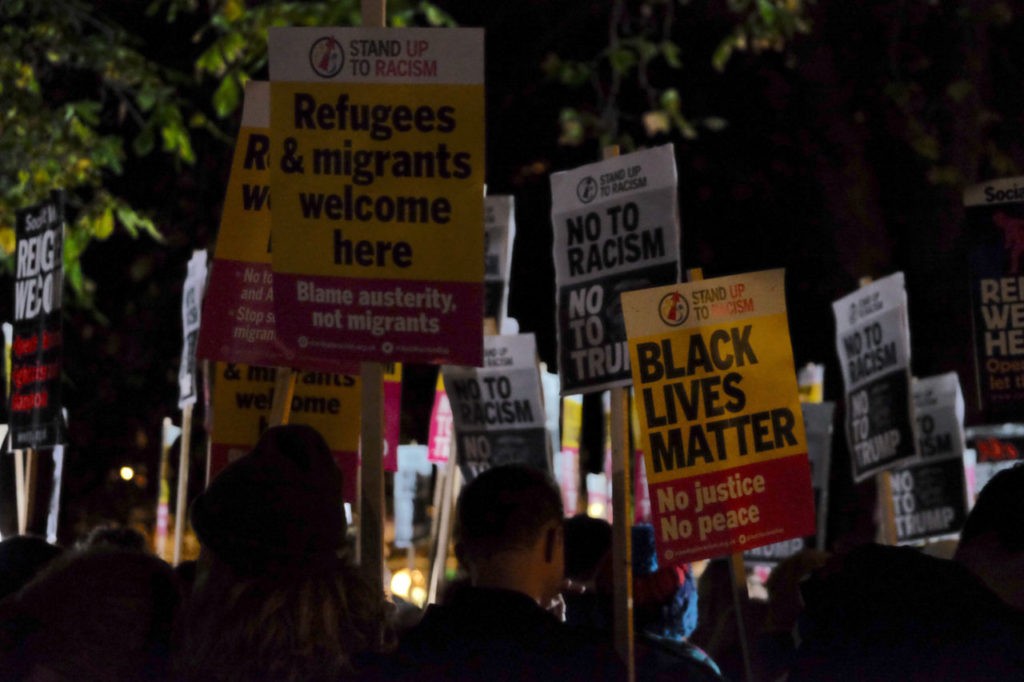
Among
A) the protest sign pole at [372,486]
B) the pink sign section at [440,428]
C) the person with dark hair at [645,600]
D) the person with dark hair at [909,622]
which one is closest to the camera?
the person with dark hair at [909,622]

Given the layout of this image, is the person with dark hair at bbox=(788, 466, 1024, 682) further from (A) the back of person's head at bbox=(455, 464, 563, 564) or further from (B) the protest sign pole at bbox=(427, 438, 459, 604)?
(B) the protest sign pole at bbox=(427, 438, 459, 604)

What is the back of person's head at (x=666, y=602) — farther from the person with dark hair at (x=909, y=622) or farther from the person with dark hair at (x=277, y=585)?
the person with dark hair at (x=277, y=585)

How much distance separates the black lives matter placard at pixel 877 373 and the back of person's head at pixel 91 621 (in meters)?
5.96

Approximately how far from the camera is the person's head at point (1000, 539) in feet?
12.8

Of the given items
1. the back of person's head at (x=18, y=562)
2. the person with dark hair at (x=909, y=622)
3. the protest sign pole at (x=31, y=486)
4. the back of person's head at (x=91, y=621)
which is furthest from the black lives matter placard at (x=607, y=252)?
the protest sign pole at (x=31, y=486)

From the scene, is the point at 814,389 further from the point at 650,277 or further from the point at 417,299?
the point at 417,299

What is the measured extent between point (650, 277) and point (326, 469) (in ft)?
7.22

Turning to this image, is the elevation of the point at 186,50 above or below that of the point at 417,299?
above

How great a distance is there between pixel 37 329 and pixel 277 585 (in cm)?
436

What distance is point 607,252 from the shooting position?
223 inches

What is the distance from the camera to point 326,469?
141 inches

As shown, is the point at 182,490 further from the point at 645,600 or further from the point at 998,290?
the point at 998,290

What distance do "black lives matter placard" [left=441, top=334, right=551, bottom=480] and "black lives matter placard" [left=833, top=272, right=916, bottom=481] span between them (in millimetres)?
2133

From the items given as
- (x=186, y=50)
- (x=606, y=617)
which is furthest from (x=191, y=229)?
(x=606, y=617)
